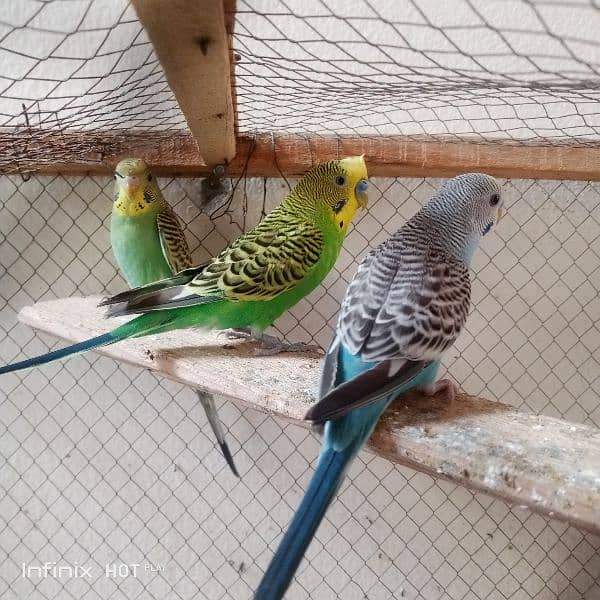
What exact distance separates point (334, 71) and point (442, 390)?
0.62 meters

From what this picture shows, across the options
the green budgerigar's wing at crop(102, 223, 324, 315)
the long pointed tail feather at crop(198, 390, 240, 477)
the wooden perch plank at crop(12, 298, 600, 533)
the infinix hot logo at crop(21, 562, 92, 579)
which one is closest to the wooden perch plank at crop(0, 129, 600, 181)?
the green budgerigar's wing at crop(102, 223, 324, 315)

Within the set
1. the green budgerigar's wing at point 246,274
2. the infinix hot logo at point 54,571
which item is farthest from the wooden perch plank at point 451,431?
the infinix hot logo at point 54,571

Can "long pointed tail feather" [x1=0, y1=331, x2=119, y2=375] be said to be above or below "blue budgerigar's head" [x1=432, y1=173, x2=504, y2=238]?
below

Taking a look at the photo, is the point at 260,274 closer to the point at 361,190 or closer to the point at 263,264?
the point at 263,264

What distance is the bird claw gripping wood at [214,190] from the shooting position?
4.88ft

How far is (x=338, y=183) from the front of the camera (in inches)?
49.3

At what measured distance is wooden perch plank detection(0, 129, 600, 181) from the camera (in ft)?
4.42

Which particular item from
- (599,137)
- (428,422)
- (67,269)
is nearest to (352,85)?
(428,422)

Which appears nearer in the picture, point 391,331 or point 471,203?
point 391,331

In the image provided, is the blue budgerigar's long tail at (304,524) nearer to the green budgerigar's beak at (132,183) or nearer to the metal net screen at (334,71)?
the metal net screen at (334,71)

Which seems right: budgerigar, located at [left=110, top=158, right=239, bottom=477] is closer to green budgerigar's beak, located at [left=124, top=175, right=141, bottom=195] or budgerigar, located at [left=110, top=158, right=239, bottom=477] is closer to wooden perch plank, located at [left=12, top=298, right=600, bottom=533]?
green budgerigar's beak, located at [left=124, top=175, right=141, bottom=195]

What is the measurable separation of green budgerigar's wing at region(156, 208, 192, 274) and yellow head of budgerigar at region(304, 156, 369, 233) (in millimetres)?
383

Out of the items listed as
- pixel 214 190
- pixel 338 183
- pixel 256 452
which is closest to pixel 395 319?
pixel 338 183

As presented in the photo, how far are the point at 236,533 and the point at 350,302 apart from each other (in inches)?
50.3
